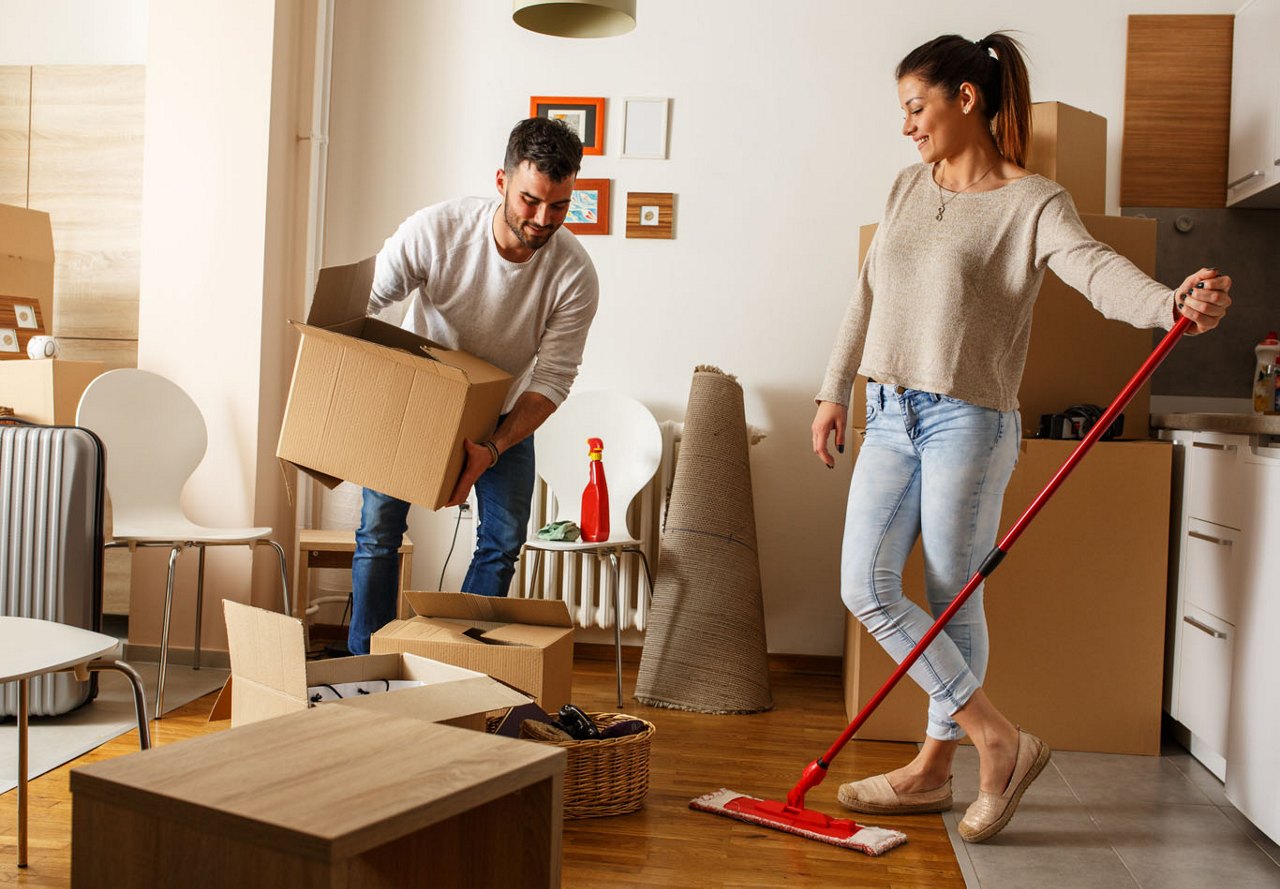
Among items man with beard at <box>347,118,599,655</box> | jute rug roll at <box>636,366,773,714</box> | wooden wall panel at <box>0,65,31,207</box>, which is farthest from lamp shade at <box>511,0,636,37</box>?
A: wooden wall panel at <box>0,65,31,207</box>

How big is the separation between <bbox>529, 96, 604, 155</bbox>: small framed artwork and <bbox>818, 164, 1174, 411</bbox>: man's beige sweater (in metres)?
1.56

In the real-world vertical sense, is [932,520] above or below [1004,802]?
above

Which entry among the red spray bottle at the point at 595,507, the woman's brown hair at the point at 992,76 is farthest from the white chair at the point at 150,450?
the woman's brown hair at the point at 992,76

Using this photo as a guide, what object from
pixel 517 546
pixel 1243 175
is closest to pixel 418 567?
pixel 517 546

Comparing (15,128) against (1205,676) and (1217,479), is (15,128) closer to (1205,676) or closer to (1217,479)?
(1217,479)

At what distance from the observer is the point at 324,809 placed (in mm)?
1012

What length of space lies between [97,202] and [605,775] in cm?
259

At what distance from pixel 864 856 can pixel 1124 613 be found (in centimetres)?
105

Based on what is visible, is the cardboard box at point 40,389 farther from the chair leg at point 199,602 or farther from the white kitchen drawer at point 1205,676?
the white kitchen drawer at point 1205,676

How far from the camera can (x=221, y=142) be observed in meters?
3.34

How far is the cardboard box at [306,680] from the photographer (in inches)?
72.4

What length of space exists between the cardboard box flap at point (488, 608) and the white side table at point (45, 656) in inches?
34.1

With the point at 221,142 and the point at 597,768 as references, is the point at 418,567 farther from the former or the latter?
the point at 597,768

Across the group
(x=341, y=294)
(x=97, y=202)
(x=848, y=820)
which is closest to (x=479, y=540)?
(x=341, y=294)
